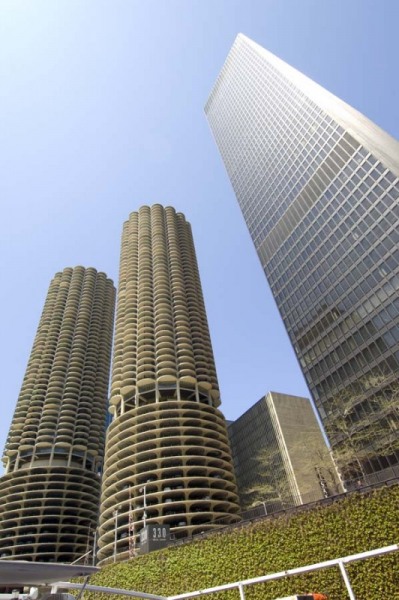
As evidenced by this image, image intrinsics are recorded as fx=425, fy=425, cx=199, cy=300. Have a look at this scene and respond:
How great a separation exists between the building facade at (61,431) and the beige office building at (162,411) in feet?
86.1

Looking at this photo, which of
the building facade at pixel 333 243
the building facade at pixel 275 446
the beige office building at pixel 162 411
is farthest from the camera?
the building facade at pixel 275 446

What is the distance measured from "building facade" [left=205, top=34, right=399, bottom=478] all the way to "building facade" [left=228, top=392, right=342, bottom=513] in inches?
764

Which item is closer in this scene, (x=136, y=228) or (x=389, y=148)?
(x=389, y=148)

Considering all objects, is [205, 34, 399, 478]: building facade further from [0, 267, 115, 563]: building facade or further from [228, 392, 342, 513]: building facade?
[0, 267, 115, 563]: building facade

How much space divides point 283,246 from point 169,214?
168 ft

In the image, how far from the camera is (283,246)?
94.6 m

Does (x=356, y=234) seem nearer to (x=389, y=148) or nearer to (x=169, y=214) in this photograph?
(x=389, y=148)

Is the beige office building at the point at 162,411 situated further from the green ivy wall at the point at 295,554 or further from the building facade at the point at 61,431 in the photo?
the building facade at the point at 61,431

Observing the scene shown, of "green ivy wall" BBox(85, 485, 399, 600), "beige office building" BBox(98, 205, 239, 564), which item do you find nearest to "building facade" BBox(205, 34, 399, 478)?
"green ivy wall" BBox(85, 485, 399, 600)

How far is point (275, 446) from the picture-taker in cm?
9538

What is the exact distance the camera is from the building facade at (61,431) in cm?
9119

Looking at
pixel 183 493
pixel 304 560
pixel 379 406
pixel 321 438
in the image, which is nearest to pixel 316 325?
pixel 379 406

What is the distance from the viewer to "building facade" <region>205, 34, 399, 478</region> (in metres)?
60.7

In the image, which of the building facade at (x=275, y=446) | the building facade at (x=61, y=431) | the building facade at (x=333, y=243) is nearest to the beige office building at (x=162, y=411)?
the building facade at (x=275, y=446)
